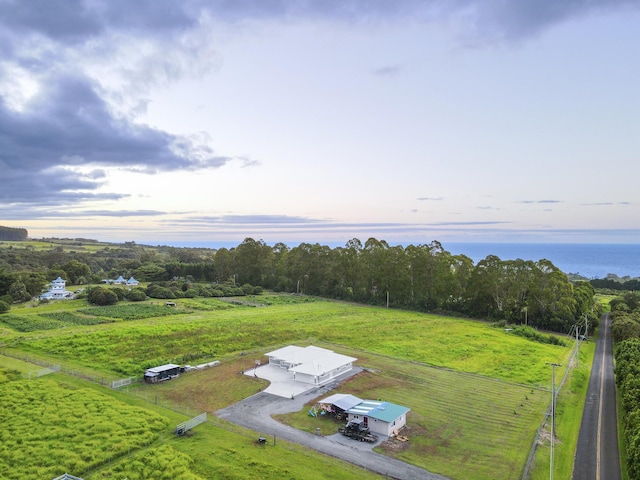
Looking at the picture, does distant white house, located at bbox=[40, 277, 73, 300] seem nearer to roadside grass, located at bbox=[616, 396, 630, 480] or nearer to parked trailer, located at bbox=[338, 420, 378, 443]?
parked trailer, located at bbox=[338, 420, 378, 443]

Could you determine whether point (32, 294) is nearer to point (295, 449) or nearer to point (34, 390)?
point (34, 390)

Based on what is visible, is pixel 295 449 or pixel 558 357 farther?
pixel 558 357

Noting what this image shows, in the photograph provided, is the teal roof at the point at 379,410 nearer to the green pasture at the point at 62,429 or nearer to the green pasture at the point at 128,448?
the green pasture at the point at 128,448

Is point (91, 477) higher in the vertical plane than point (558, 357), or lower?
higher

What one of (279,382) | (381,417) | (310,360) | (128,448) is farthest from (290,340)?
(128,448)

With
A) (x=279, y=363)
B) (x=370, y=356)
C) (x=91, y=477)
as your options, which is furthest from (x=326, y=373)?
(x=91, y=477)

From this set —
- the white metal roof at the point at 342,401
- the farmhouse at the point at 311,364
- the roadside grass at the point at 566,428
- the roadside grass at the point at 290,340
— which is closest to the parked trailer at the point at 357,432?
the white metal roof at the point at 342,401
